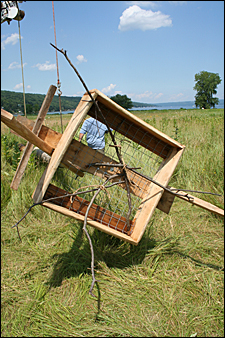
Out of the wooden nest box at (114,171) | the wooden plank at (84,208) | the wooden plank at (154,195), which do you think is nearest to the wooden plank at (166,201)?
the wooden nest box at (114,171)

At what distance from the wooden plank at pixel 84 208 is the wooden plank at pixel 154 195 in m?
0.16

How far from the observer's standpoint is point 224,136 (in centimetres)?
430

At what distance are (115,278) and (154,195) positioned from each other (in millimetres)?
1140

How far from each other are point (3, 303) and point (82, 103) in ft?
7.47

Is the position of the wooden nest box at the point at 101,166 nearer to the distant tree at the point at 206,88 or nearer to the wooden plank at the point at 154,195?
the wooden plank at the point at 154,195

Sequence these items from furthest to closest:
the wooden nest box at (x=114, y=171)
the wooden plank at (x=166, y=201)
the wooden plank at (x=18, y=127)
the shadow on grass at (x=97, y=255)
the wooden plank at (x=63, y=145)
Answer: the shadow on grass at (x=97, y=255), the wooden plank at (x=166, y=201), the wooden nest box at (x=114, y=171), the wooden plank at (x=63, y=145), the wooden plank at (x=18, y=127)

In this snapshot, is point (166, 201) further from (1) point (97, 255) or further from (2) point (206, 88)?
(2) point (206, 88)

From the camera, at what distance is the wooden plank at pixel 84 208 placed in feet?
5.68

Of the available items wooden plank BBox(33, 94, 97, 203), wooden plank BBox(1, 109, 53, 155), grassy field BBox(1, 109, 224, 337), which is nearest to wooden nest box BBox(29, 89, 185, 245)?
wooden plank BBox(33, 94, 97, 203)

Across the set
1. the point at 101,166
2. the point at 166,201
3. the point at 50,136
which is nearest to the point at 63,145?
the point at 50,136

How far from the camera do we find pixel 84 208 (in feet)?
5.88

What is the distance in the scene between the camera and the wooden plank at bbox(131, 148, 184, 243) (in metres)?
1.73

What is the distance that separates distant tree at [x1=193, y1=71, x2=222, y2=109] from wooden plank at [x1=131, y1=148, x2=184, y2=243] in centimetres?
9242

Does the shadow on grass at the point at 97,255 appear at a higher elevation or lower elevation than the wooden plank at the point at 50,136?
lower
